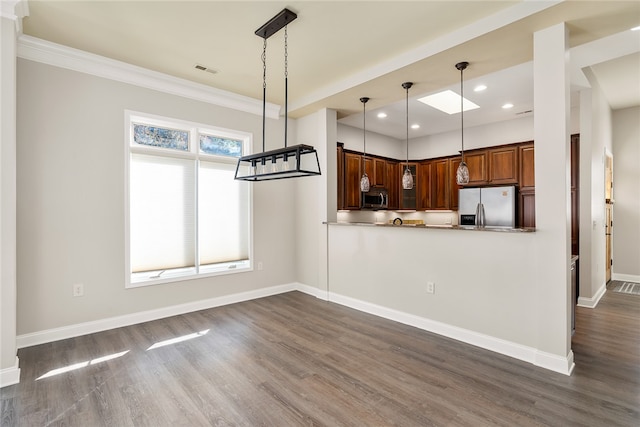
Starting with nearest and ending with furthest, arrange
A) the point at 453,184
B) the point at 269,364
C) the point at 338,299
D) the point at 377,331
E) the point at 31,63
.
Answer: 1. the point at 269,364
2. the point at 31,63
3. the point at 377,331
4. the point at 338,299
5. the point at 453,184

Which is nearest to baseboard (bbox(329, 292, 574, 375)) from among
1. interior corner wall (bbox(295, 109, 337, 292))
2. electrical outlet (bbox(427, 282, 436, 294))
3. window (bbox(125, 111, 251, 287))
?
electrical outlet (bbox(427, 282, 436, 294))

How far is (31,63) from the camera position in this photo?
3.13 m

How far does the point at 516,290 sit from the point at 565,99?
171 centimetres

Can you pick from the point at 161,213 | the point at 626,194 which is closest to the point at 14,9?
the point at 161,213

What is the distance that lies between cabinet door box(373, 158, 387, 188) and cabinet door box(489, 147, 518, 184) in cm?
207

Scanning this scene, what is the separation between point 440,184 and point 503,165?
128cm

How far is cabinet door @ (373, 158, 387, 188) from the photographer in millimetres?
6634

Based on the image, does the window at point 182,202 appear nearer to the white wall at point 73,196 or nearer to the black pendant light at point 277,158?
the white wall at point 73,196

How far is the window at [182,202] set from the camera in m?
3.84

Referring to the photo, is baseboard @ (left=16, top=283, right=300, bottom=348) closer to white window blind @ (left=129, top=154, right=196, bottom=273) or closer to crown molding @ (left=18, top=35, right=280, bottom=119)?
white window blind @ (left=129, top=154, right=196, bottom=273)

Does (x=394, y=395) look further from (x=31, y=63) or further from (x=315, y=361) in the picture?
(x=31, y=63)

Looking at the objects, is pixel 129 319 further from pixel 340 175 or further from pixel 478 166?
pixel 478 166

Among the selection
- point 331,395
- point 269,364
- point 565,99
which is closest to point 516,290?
point 565,99

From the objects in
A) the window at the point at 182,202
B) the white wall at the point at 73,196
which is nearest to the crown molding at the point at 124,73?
the white wall at the point at 73,196
